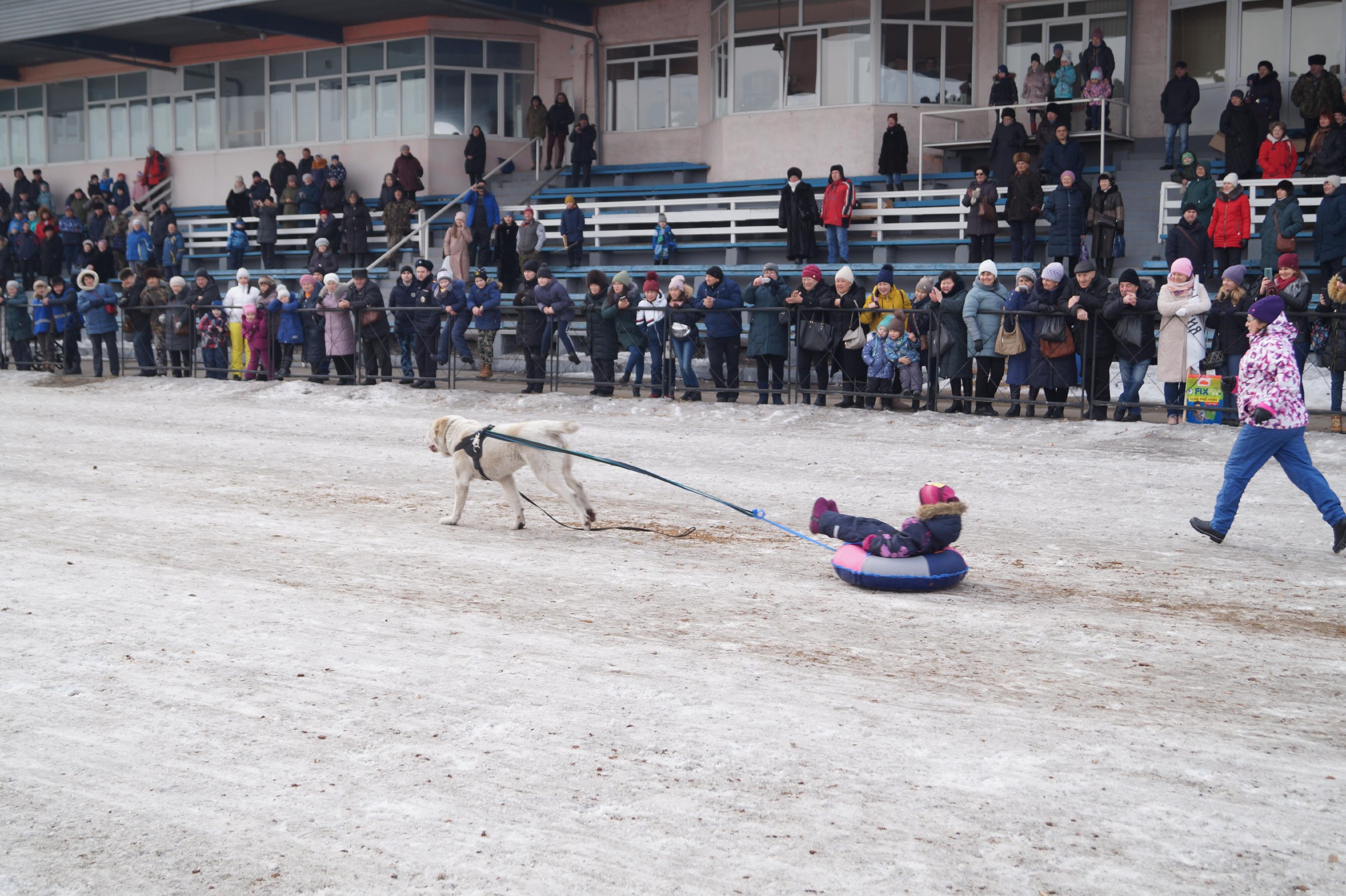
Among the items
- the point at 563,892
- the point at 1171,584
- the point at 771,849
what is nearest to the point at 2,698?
the point at 563,892

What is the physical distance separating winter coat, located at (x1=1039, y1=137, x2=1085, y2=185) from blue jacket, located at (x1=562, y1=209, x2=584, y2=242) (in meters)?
8.48

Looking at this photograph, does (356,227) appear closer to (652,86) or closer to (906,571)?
(652,86)

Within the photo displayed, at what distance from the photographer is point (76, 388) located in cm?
2145

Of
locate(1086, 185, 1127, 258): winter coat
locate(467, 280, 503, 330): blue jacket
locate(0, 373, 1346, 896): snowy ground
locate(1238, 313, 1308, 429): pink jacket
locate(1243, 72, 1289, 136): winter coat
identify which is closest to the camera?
locate(0, 373, 1346, 896): snowy ground

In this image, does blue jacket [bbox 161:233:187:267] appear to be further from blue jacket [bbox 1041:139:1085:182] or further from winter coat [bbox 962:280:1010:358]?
winter coat [bbox 962:280:1010:358]

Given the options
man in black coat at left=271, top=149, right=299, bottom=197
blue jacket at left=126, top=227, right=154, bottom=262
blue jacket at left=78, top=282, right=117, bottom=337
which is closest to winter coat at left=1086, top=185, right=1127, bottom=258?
blue jacket at left=78, top=282, right=117, bottom=337

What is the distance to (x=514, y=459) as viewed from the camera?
369 inches

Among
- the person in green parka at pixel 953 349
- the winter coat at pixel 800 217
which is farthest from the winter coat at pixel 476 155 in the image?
the person in green parka at pixel 953 349

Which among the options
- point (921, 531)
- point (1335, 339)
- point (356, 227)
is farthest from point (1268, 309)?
point (356, 227)

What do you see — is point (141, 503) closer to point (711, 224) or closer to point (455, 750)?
point (455, 750)

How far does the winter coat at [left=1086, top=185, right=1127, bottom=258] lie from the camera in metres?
18.0

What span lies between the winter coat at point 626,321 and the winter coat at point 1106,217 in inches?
267

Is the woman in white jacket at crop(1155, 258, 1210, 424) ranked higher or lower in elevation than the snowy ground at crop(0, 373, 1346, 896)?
higher

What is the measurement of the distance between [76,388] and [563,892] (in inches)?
801
